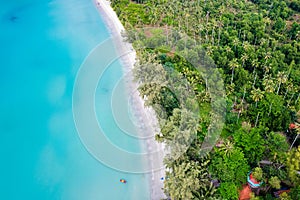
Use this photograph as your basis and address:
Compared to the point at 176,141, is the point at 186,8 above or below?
above

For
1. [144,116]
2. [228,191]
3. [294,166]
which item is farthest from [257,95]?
[144,116]

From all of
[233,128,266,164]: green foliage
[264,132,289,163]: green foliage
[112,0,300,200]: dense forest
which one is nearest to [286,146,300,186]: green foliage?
[112,0,300,200]: dense forest

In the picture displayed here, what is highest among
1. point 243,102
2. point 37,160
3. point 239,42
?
point 239,42

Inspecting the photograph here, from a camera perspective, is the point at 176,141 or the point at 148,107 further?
the point at 148,107

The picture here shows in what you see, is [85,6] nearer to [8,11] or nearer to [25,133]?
[8,11]

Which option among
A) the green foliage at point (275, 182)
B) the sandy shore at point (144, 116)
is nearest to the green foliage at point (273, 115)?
the green foliage at point (275, 182)

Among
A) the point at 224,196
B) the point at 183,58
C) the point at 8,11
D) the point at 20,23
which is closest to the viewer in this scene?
the point at 224,196

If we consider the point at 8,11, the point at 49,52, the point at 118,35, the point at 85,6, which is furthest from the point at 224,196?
the point at 8,11

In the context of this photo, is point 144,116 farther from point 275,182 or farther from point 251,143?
point 275,182
